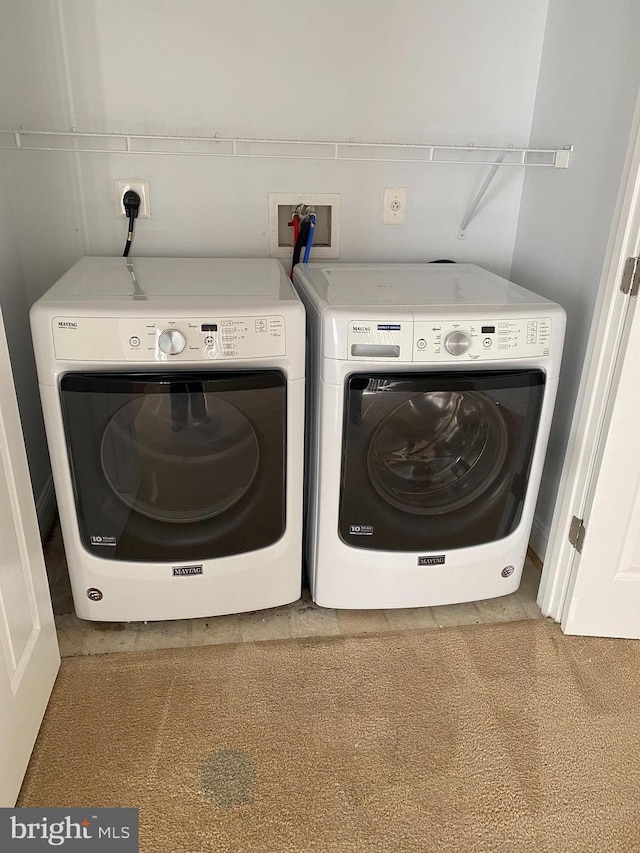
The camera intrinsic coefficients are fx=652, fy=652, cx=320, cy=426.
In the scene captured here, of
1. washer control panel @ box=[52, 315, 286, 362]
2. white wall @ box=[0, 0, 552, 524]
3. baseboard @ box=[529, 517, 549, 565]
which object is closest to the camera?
washer control panel @ box=[52, 315, 286, 362]

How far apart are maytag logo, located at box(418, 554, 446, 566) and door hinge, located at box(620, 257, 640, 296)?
786 mm

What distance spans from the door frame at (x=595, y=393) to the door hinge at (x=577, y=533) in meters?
0.01

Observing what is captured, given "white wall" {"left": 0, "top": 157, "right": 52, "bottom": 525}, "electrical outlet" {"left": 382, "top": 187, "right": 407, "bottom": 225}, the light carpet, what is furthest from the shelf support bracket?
"white wall" {"left": 0, "top": 157, "right": 52, "bottom": 525}

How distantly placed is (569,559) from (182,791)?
3.57ft

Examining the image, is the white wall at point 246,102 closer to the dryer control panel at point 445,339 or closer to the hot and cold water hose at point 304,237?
the hot and cold water hose at point 304,237

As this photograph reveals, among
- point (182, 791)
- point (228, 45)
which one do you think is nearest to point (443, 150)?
point (228, 45)

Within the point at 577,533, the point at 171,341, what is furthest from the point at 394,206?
the point at 577,533

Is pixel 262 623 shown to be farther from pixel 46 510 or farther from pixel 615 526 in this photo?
pixel 615 526

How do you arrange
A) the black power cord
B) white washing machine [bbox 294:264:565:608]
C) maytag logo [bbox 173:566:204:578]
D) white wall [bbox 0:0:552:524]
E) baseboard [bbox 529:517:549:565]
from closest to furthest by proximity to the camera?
1. white washing machine [bbox 294:264:565:608]
2. maytag logo [bbox 173:566:204:578]
3. white wall [bbox 0:0:552:524]
4. the black power cord
5. baseboard [bbox 529:517:549:565]

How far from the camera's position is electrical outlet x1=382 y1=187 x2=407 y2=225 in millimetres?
2035

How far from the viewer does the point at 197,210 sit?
1972 millimetres

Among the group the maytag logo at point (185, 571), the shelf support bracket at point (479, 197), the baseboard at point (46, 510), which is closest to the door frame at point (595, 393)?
the shelf support bracket at point (479, 197)

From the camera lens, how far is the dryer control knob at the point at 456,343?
4.82 ft

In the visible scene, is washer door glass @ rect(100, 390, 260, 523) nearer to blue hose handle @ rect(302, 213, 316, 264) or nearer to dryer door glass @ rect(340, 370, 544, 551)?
dryer door glass @ rect(340, 370, 544, 551)
